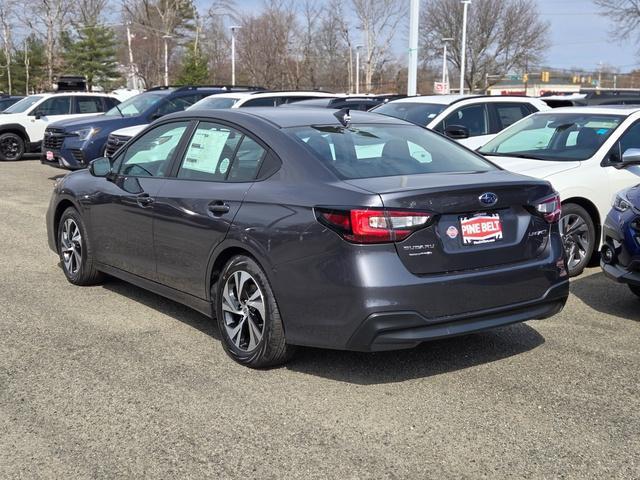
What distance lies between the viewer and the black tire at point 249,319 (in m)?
4.45

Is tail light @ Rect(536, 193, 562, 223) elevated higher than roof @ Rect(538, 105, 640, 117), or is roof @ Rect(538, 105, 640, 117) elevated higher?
roof @ Rect(538, 105, 640, 117)

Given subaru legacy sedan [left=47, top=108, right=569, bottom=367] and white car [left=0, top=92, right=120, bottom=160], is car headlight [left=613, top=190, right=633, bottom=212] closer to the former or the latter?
subaru legacy sedan [left=47, top=108, right=569, bottom=367]

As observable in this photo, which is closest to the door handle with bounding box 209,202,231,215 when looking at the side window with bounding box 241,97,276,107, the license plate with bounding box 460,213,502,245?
the license plate with bounding box 460,213,502,245

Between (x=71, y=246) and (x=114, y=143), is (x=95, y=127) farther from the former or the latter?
(x=71, y=246)

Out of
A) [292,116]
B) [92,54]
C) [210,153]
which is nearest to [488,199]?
[292,116]

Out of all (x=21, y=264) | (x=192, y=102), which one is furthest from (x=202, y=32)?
(x=21, y=264)

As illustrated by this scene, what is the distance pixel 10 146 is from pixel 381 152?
16920 millimetres

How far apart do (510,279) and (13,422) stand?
9.23 ft

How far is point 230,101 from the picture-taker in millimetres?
14398

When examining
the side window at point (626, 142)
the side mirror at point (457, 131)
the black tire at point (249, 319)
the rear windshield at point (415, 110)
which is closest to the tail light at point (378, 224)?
the black tire at point (249, 319)

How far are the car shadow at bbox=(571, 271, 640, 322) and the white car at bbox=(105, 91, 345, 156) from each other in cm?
765

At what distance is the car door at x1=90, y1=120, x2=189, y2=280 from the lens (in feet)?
18.2

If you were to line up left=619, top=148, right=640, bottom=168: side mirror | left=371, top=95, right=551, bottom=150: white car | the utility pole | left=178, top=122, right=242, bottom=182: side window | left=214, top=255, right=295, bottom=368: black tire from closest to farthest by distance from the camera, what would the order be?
left=214, top=255, right=295, bottom=368: black tire < left=178, top=122, right=242, bottom=182: side window < left=619, top=148, right=640, bottom=168: side mirror < left=371, top=95, right=551, bottom=150: white car < the utility pole

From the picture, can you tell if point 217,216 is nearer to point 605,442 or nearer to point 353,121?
point 353,121
